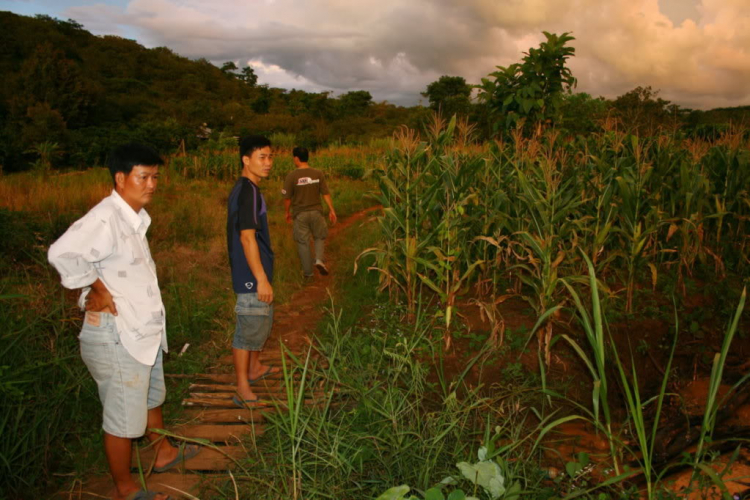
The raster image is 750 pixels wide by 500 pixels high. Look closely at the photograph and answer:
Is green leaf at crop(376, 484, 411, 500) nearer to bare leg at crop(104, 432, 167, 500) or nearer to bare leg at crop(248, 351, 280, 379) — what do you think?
bare leg at crop(104, 432, 167, 500)

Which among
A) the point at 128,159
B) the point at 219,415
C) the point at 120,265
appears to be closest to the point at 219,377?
the point at 219,415

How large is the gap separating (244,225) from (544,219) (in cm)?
257

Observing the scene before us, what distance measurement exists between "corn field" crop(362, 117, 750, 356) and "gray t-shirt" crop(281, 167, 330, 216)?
Answer: 1.13 meters

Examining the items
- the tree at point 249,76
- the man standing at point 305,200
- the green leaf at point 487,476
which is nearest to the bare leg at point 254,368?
the green leaf at point 487,476

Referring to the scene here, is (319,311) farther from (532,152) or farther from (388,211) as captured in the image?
(532,152)

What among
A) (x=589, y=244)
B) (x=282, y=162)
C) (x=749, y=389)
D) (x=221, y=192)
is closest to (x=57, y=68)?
(x=282, y=162)

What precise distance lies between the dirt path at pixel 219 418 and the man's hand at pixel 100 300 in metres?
0.89

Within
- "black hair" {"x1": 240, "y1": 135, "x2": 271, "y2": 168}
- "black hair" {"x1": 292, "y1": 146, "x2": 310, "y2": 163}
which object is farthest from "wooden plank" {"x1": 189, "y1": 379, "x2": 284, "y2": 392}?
"black hair" {"x1": 292, "y1": 146, "x2": 310, "y2": 163}

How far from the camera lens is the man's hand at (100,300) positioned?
246 centimetres

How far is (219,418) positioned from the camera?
3537 millimetres

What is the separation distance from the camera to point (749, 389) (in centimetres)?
393

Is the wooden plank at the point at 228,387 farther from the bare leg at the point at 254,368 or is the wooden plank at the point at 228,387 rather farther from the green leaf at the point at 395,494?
the green leaf at the point at 395,494

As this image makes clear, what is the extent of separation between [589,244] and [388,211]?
8.18 feet

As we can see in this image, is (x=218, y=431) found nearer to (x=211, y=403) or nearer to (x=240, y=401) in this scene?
(x=240, y=401)
